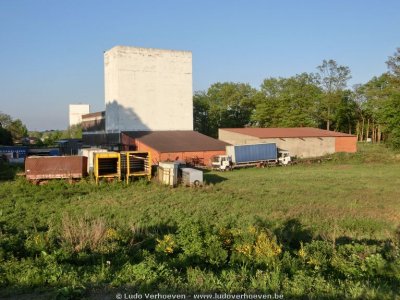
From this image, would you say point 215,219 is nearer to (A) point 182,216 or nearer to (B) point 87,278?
(A) point 182,216

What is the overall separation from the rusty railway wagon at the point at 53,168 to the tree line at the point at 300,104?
148ft

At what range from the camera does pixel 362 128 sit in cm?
6981

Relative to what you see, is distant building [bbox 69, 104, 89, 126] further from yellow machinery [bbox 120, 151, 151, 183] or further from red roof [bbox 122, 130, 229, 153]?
yellow machinery [bbox 120, 151, 151, 183]

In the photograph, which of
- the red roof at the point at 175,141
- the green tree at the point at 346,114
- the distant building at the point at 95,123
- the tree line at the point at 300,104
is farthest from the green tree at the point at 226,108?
→ the red roof at the point at 175,141

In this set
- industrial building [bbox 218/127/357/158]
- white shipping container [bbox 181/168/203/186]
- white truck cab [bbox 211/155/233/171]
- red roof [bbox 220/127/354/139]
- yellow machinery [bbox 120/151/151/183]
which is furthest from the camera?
red roof [bbox 220/127/354/139]

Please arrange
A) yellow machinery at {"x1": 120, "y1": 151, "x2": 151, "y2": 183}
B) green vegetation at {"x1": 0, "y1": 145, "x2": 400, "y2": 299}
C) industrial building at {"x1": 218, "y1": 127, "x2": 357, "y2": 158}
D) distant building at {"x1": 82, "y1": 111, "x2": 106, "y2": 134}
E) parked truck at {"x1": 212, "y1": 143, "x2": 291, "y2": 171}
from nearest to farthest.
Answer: green vegetation at {"x1": 0, "y1": 145, "x2": 400, "y2": 299}, yellow machinery at {"x1": 120, "y1": 151, "x2": 151, "y2": 183}, parked truck at {"x1": 212, "y1": 143, "x2": 291, "y2": 171}, industrial building at {"x1": 218, "y1": 127, "x2": 357, "y2": 158}, distant building at {"x1": 82, "y1": 111, "x2": 106, "y2": 134}

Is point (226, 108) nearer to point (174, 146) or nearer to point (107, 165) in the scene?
point (174, 146)

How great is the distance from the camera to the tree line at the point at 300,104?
211 feet

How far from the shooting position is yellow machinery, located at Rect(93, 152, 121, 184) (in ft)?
73.9

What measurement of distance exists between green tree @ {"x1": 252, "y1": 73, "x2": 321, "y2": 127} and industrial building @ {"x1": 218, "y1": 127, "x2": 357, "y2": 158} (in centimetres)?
1701

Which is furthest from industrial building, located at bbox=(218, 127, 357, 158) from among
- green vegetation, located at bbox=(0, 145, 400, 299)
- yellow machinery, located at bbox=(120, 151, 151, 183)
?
green vegetation, located at bbox=(0, 145, 400, 299)

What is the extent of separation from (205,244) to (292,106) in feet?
198

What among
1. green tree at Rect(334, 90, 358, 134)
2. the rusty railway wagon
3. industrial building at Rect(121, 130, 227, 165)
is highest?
green tree at Rect(334, 90, 358, 134)

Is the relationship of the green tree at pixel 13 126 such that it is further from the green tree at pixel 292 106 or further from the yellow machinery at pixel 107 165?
the yellow machinery at pixel 107 165
